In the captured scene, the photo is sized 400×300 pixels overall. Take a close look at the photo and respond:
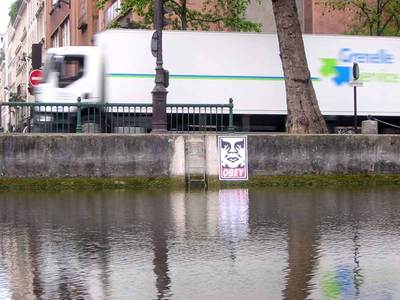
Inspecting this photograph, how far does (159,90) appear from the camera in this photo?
16.2 metres

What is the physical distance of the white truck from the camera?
22.9 m

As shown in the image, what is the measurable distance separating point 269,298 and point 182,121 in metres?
12.9

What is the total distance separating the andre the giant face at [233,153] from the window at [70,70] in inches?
377

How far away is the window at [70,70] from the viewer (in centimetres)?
2288

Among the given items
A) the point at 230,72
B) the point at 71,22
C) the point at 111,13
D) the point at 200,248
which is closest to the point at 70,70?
the point at 230,72

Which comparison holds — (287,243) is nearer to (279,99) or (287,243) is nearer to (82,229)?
(82,229)

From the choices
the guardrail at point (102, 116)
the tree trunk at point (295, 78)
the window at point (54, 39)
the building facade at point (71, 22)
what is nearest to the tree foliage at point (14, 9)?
the building facade at point (71, 22)

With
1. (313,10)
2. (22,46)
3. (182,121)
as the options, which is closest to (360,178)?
(182,121)

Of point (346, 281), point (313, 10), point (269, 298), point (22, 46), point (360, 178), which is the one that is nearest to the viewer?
point (269, 298)

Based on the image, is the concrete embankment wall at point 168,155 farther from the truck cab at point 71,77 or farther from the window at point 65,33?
the window at point 65,33

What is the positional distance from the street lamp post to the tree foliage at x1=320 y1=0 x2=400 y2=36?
15.3m

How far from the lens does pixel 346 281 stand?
6.31 meters

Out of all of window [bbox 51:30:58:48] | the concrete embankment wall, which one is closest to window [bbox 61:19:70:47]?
window [bbox 51:30:58:48]

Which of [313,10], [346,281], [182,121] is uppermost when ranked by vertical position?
[313,10]
